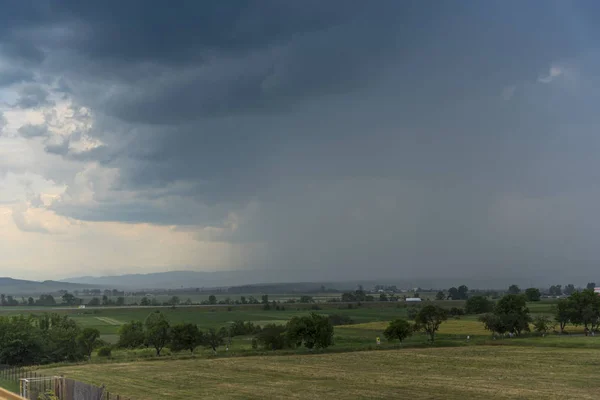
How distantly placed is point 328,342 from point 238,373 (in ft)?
96.4

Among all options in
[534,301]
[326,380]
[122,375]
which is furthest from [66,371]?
[534,301]

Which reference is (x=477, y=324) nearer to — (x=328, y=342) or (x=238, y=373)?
(x=328, y=342)

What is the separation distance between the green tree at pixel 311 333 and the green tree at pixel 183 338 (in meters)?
16.3

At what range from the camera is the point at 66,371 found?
57469 millimetres

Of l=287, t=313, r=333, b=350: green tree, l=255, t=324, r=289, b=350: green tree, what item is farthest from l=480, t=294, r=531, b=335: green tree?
l=255, t=324, r=289, b=350: green tree

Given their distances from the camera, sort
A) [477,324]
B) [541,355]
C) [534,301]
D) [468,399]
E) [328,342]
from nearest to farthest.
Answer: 1. [468,399]
2. [541,355]
3. [328,342]
4. [477,324]
5. [534,301]

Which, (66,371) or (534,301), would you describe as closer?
(66,371)

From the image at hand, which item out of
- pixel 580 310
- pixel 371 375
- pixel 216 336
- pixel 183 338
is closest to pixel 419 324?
pixel 580 310

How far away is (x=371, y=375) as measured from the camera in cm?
5078

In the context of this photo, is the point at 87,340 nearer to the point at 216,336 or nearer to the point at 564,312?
the point at 216,336

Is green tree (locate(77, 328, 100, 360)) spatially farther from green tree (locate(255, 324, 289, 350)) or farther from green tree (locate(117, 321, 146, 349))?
green tree (locate(255, 324, 289, 350))

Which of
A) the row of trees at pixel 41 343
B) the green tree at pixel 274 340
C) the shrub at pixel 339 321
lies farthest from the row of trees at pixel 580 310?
the row of trees at pixel 41 343

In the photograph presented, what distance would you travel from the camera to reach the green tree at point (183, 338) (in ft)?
A: 286

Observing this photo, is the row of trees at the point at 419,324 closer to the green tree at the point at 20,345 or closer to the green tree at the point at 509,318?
the green tree at the point at 509,318
